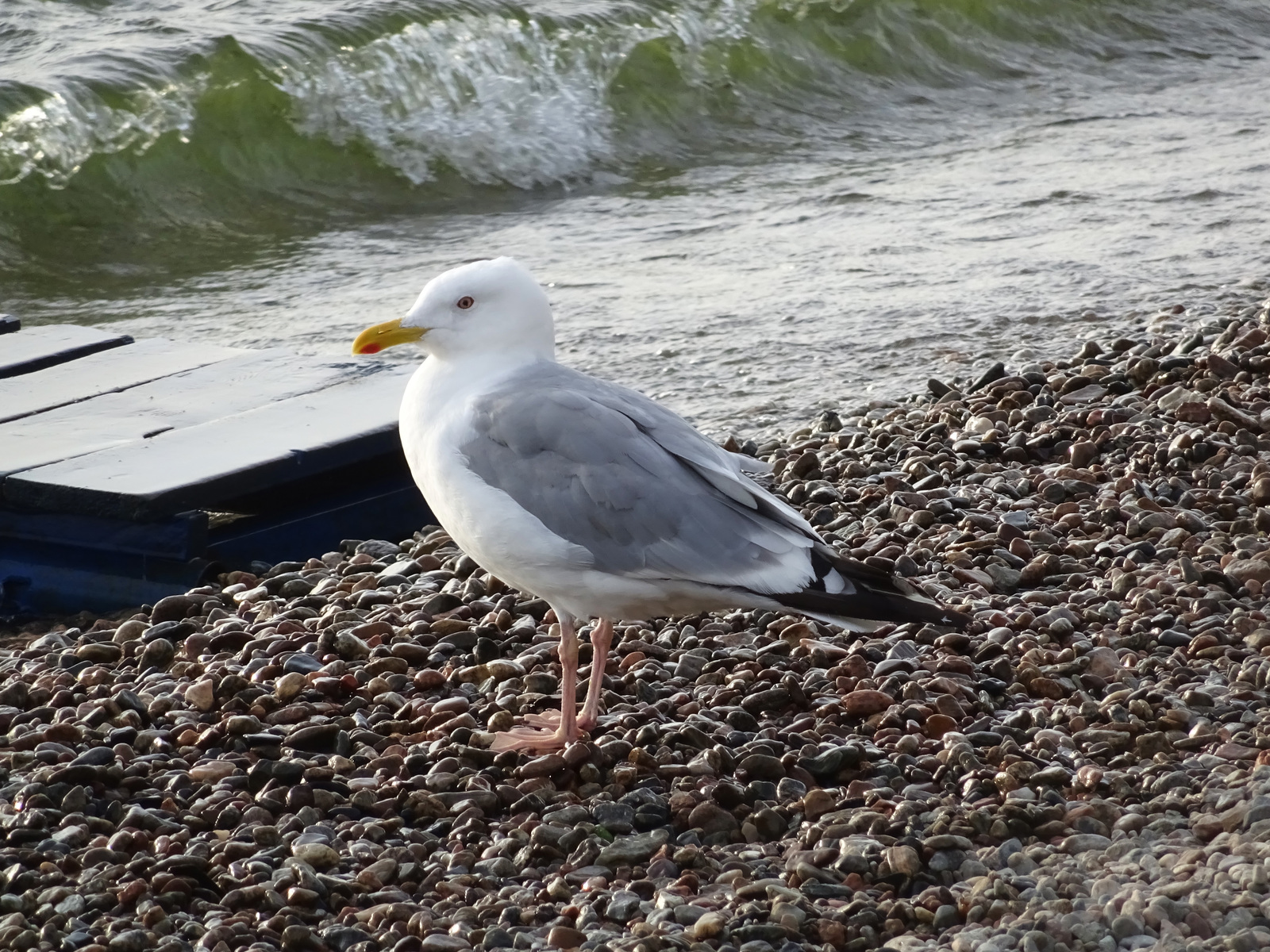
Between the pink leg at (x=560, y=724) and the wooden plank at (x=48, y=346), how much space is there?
2.81 meters

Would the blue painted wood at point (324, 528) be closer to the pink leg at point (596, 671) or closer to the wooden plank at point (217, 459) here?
the wooden plank at point (217, 459)

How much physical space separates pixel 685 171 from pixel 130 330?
4363mm

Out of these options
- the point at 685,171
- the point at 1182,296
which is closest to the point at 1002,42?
the point at 685,171

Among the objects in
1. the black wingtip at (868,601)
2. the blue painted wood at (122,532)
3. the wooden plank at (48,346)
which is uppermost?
the wooden plank at (48,346)

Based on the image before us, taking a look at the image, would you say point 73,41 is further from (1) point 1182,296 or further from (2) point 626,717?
(2) point 626,717

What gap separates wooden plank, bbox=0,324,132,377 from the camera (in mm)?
5691

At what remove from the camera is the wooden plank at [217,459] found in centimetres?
459

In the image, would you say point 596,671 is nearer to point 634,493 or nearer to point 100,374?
point 634,493

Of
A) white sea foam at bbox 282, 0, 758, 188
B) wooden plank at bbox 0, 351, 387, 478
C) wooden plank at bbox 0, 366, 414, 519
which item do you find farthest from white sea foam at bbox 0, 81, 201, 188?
wooden plank at bbox 0, 366, 414, 519

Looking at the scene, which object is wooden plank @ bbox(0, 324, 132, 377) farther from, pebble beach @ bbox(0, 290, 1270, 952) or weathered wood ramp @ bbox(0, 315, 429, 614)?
pebble beach @ bbox(0, 290, 1270, 952)

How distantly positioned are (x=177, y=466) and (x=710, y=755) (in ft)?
6.71

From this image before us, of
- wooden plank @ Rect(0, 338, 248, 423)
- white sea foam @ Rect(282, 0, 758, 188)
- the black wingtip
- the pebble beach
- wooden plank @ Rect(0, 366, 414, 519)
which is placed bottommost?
the pebble beach

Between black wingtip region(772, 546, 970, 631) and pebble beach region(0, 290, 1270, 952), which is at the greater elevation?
black wingtip region(772, 546, 970, 631)

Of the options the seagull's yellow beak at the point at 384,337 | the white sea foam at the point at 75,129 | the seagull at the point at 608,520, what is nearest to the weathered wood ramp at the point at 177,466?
the seagull's yellow beak at the point at 384,337
